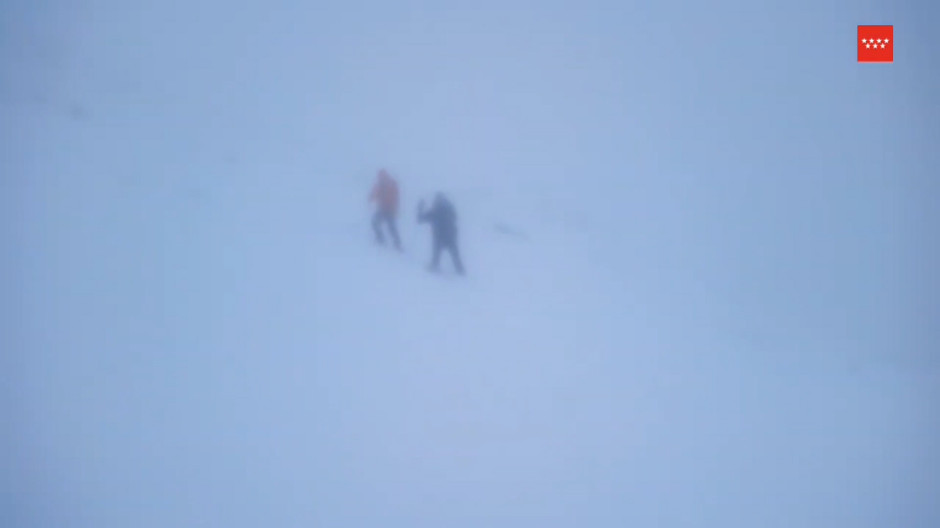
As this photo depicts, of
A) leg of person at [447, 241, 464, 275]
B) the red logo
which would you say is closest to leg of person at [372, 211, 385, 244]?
leg of person at [447, 241, 464, 275]

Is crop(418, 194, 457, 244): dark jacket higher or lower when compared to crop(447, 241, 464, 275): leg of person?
higher

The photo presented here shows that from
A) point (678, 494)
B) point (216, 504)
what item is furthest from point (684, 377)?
point (216, 504)

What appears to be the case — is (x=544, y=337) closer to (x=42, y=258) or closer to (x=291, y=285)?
(x=291, y=285)

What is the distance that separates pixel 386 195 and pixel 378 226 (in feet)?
0.63

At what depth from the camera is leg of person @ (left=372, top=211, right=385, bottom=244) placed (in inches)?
125

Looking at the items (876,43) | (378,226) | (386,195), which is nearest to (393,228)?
(378,226)

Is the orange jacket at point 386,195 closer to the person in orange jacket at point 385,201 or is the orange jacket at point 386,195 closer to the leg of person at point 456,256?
the person in orange jacket at point 385,201

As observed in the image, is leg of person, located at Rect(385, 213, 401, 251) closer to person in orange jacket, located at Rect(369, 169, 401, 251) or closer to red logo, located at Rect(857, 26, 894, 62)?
person in orange jacket, located at Rect(369, 169, 401, 251)

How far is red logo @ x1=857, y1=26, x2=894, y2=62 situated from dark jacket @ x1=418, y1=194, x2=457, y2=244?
1937mm

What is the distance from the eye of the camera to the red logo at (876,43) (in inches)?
112

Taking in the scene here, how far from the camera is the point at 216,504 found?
2674mm

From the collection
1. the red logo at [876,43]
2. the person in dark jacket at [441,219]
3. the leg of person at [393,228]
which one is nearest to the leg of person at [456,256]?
the person in dark jacket at [441,219]

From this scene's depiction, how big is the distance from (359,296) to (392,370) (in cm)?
43

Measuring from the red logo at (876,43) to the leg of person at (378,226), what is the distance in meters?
2.27
